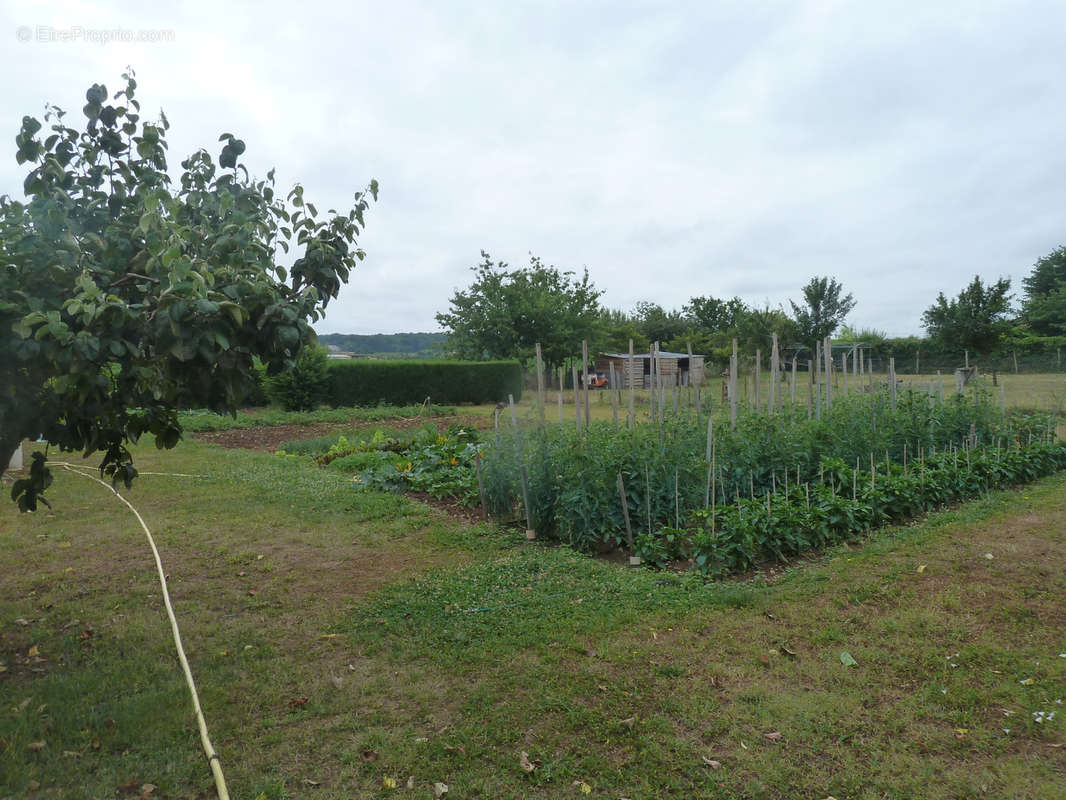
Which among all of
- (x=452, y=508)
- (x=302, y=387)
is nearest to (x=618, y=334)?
(x=302, y=387)

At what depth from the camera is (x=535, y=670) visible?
3.57 metres

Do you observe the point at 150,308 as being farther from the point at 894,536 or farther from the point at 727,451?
the point at 894,536

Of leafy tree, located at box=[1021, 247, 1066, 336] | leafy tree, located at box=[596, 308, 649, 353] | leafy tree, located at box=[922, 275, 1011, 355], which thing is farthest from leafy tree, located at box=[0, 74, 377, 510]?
leafy tree, located at box=[1021, 247, 1066, 336]

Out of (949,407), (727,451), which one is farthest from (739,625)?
(949,407)

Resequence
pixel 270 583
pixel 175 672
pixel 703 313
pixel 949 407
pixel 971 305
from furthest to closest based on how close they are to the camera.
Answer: pixel 703 313, pixel 971 305, pixel 949 407, pixel 270 583, pixel 175 672

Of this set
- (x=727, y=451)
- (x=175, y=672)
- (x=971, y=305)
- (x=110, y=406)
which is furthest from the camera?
(x=971, y=305)

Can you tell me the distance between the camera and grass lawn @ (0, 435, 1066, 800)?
2766 mm

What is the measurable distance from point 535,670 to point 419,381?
1938cm

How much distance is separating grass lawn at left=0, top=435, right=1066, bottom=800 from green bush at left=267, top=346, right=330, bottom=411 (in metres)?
13.9

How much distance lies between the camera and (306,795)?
8.66 ft

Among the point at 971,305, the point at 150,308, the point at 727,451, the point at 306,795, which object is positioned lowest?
the point at 306,795

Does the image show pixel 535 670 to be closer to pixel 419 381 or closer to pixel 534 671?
pixel 534 671

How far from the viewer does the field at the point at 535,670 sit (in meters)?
2.77

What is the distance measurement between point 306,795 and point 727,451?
184 inches
